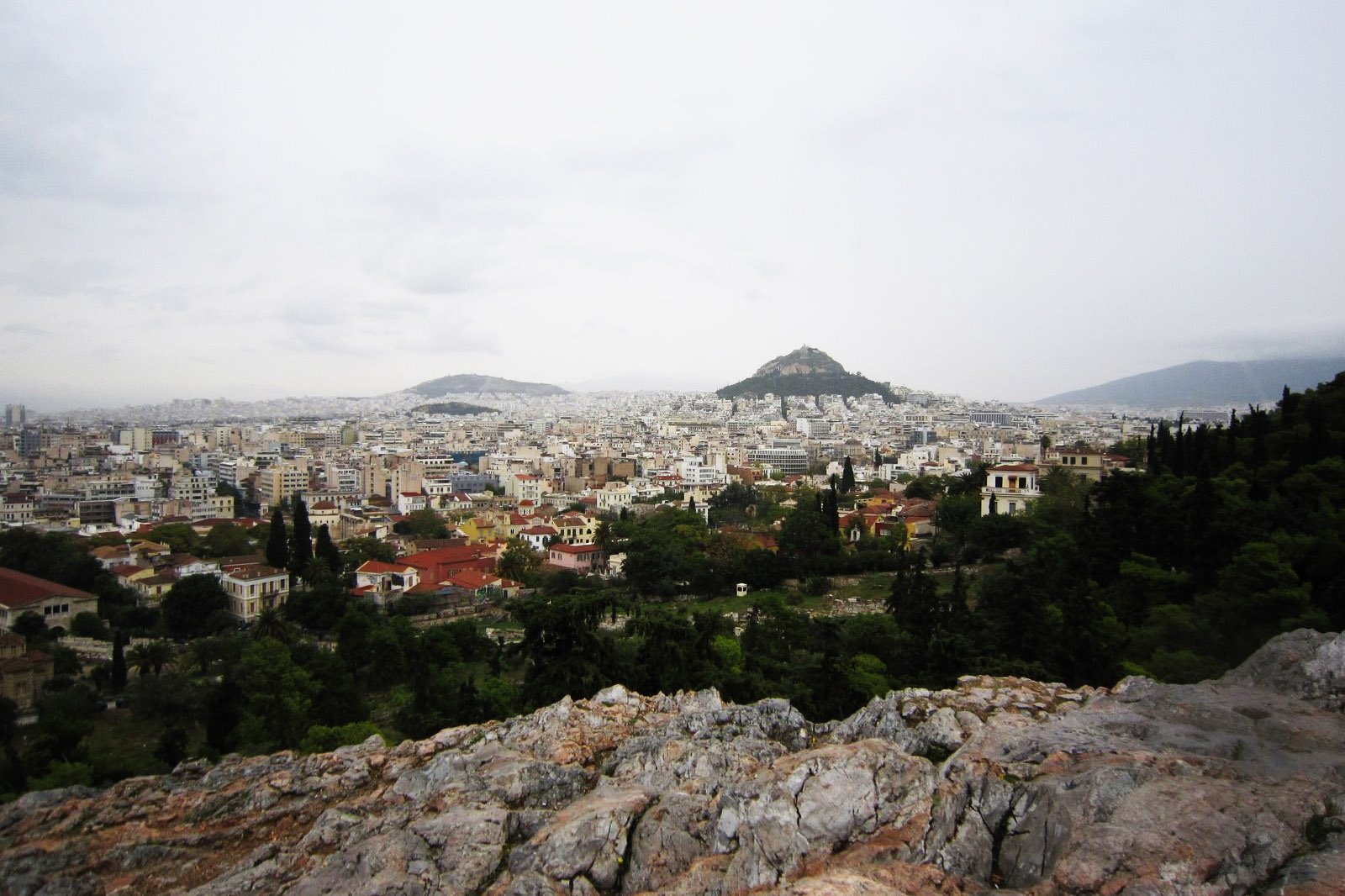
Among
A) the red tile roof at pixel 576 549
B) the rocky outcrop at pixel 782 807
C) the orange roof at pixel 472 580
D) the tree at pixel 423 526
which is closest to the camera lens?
the rocky outcrop at pixel 782 807

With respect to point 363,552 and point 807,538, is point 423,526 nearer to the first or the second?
point 363,552

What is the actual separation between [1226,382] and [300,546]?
15985 cm

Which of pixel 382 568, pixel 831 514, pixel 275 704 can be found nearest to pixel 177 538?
pixel 382 568

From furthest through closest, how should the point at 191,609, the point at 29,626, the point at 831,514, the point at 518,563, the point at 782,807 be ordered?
the point at 518,563 → the point at 831,514 → the point at 191,609 → the point at 29,626 → the point at 782,807

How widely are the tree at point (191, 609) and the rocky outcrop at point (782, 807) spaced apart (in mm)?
19955

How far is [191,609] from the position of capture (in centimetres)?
2464

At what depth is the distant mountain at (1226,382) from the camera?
298ft

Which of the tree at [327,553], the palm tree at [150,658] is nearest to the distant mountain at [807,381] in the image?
the tree at [327,553]

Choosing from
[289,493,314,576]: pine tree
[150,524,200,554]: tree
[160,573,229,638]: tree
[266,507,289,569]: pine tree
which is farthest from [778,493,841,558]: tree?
[150,524,200,554]: tree

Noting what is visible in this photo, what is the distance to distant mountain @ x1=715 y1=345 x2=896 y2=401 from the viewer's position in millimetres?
147125

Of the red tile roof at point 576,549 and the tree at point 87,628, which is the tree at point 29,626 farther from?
the red tile roof at point 576,549

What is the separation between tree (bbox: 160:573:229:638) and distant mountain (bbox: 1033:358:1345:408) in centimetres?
6996

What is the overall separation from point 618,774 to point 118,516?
151 feet

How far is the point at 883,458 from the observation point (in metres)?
69.1
